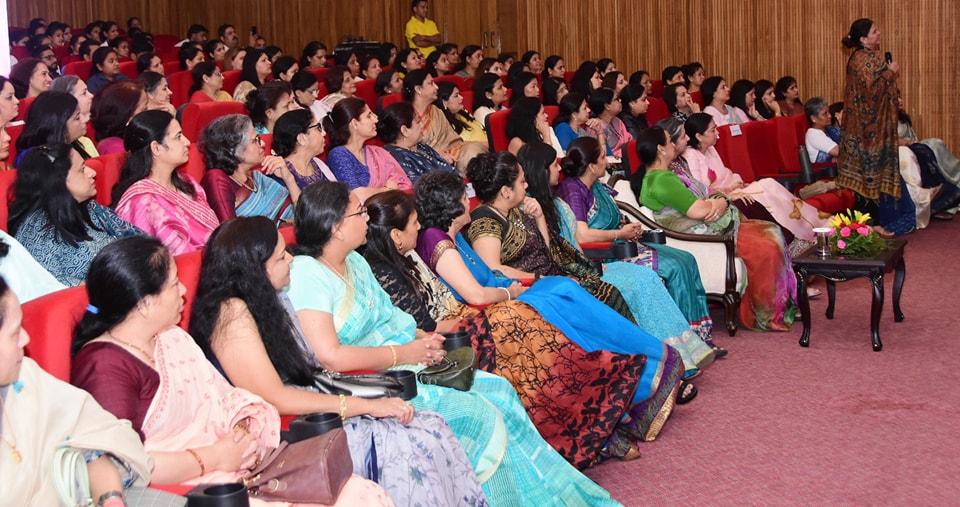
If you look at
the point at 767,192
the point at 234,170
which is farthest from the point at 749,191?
the point at 234,170

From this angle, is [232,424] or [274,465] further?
[232,424]

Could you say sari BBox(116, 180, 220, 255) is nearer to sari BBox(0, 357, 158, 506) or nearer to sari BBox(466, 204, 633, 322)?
sari BBox(466, 204, 633, 322)

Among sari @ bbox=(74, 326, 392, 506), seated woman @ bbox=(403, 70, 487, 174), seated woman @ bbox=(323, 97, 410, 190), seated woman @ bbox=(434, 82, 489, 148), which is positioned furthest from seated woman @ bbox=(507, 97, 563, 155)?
sari @ bbox=(74, 326, 392, 506)

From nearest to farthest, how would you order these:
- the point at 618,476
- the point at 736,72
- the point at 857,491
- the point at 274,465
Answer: the point at 274,465, the point at 857,491, the point at 618,476, the point at 736,72

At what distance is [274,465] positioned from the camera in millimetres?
2104

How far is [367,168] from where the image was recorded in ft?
15.8

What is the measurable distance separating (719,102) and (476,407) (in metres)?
5.37

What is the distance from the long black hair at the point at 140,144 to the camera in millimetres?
3500

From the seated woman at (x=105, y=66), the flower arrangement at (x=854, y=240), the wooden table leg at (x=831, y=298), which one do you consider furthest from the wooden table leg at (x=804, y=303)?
the seated woman at (x=105, y=66)

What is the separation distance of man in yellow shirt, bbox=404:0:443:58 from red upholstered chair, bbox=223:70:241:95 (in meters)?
2.60

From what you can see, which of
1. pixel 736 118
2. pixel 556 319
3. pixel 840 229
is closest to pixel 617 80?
pixel 736 118

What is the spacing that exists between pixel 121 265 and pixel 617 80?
19.7 ft

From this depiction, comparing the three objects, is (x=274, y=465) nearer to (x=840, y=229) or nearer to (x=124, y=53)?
(x=840, y=229)

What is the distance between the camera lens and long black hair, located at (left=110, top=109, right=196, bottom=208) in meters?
3.50
